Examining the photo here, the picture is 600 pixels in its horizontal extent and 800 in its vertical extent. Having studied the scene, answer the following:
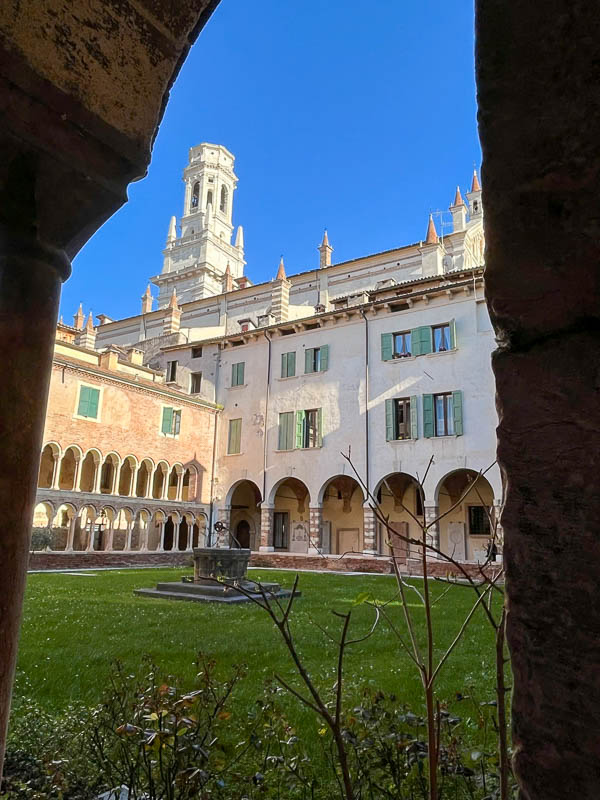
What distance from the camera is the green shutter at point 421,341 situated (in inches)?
922

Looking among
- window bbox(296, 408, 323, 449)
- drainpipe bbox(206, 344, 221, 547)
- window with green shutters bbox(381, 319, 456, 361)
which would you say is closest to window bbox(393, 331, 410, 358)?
window with green shutters bbox(381, 319, 456, 361)

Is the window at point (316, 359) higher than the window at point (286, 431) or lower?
higher

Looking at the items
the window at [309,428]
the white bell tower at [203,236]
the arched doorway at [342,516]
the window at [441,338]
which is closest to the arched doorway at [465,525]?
the arched doorway at [342,516]

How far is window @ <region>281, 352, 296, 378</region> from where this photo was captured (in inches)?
1047

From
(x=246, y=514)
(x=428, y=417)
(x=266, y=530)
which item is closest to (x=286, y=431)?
(x=266, y=530)

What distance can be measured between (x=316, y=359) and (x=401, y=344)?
413 cm

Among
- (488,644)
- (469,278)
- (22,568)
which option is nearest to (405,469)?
(469,278)

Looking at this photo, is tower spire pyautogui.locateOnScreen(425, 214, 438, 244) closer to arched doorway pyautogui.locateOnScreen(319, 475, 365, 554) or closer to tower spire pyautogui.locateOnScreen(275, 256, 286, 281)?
tower spire pyautogui.locateOnScreen(275, 256, 286, 281)

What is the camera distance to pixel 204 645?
20.8 feet

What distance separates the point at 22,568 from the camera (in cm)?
173

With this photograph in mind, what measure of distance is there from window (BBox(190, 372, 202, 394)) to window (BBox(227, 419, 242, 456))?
9.92 ft

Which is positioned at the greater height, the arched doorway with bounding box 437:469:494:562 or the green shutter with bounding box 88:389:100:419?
the green shutter with bounding box 88:389:100:419

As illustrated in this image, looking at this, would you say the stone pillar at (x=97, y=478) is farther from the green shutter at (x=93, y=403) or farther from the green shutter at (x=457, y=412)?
the green shutter at (x=457, y=412)

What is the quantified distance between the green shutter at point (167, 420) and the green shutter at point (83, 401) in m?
3.94
